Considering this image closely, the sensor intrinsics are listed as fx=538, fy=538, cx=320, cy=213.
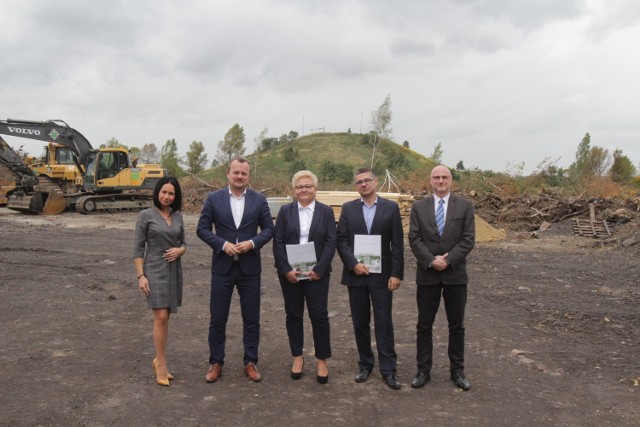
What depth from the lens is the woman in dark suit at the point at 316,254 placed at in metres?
4.60

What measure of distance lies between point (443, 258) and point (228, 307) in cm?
189

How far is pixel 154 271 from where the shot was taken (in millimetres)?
4496

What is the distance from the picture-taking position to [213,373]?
15.3 ft

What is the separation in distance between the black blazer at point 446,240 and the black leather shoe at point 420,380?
79cm

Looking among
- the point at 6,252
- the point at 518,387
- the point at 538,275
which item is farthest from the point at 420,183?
the point at 518,387

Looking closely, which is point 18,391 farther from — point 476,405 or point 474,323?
point 474,323

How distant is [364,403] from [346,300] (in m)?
3.75

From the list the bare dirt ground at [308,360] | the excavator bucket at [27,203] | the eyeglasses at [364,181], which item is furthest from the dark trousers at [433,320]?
the excavator bucket at [27,203]

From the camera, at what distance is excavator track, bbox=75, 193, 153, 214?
23.0 metres

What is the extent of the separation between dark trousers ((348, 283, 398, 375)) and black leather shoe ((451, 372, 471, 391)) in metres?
0.52

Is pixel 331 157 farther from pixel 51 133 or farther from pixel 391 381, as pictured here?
pixel 391 381

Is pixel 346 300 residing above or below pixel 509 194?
below

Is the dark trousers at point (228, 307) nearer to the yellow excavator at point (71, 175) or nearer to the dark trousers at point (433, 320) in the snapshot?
the dark trousers at point (433, 320)

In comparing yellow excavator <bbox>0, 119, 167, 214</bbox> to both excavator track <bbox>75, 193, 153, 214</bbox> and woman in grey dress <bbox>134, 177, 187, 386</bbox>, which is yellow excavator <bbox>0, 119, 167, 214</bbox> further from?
woman in grey dress <bbox>134, 177, 187, 386</bbox>
